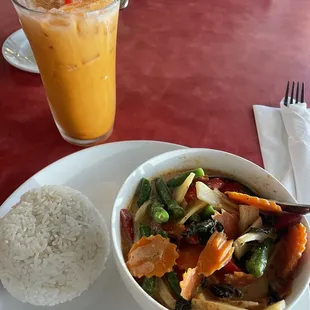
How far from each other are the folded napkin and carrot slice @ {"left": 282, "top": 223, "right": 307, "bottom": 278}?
25cm

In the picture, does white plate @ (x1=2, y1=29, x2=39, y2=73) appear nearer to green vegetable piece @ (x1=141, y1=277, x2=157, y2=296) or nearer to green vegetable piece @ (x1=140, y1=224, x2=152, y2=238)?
green vegetable piece @ (x1=140, y1=224, x2=152, y2=238)

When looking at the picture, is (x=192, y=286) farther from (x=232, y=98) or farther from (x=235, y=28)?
(x=235, y=28)

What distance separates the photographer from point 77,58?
0.95 metres

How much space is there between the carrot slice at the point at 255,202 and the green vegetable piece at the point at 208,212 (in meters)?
0.05

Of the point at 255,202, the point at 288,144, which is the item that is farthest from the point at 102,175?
the point at 288,144

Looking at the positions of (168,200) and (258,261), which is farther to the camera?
(168,200)

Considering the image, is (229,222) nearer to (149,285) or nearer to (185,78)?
(149,285)

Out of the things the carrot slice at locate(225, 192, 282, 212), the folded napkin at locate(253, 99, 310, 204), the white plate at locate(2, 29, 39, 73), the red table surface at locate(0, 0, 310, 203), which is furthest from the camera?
the white plate at locate(2, 29, 39, 73)

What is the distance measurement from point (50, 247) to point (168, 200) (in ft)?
0.77

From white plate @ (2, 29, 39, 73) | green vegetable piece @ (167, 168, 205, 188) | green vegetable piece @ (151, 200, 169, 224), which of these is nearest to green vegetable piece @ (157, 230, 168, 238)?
green vegetable piece @ (151, 200, 169, 224)

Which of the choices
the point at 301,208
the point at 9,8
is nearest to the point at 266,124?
the point at 301,208

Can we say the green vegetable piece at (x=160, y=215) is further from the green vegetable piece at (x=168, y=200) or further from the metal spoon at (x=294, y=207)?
Result: the metal spoon at (x=294, y=207)

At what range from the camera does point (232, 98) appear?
1.30 meters

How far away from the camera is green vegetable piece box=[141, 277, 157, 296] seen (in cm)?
73
